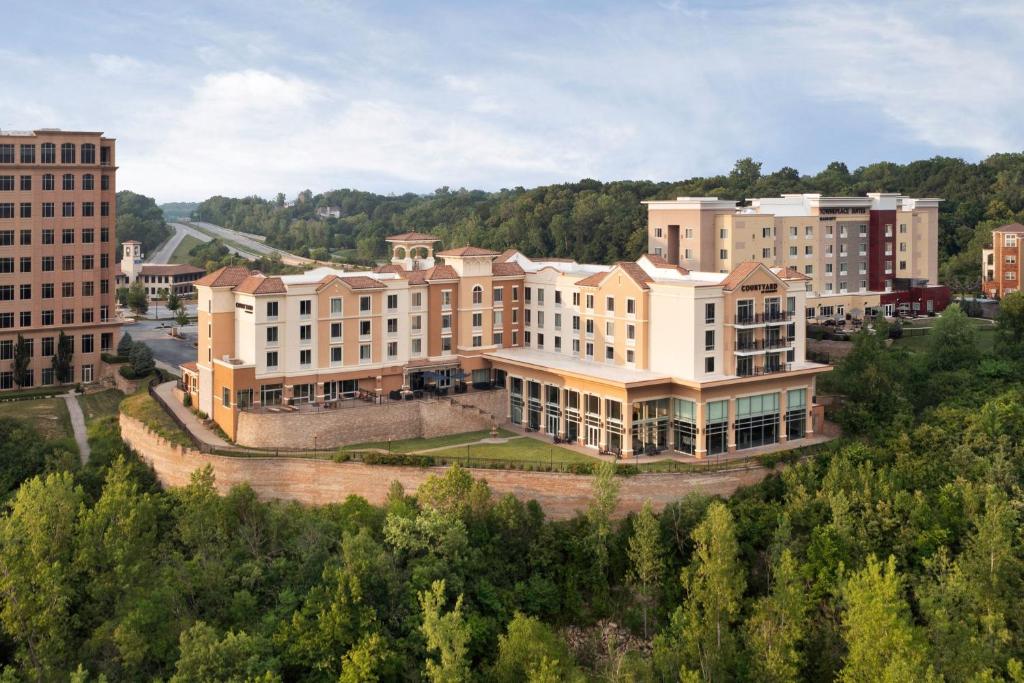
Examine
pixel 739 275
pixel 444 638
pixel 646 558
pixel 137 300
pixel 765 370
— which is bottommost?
pixel 444 638

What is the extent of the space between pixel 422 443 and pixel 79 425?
20151 mm

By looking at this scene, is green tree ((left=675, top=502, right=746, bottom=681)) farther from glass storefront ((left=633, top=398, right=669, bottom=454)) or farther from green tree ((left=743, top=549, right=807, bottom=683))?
glass storefront ((left=633, top=398, right=669, bottom=454))

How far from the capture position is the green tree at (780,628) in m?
32.8

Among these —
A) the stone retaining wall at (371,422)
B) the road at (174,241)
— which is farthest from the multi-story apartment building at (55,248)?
the road at (174,241)

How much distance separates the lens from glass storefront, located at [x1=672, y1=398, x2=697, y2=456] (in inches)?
1804

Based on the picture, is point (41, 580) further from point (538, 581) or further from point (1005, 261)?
point (1005, 261)

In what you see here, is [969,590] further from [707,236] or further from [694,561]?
[707,236]

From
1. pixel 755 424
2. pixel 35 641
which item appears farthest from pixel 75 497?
pixel 755 424

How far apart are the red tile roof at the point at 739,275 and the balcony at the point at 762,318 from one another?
142 cm

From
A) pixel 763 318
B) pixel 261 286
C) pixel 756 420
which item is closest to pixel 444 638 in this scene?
pixel 756 420

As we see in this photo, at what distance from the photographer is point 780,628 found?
111 feet

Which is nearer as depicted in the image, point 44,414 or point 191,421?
point 191,421

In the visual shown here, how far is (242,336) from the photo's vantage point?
162 ft

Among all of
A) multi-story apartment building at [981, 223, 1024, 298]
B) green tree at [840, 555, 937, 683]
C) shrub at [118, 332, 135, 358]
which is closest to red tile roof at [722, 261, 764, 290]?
green tree at [840, 555, 937, 683]
